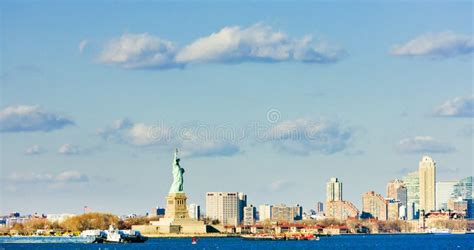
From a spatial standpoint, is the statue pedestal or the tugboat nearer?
the tugboat

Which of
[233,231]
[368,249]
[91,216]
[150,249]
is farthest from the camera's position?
[233,231]

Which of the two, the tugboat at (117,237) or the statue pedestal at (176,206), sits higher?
the statue pedestal at (176,206)

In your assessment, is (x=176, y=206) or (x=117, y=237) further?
(x=176, y=206)

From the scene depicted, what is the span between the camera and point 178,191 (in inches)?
6043

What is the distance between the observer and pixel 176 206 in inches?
6068

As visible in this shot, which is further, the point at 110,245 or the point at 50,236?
the point at 50,236

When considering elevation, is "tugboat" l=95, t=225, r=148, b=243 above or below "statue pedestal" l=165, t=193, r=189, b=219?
below

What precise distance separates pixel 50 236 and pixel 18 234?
55.8ft

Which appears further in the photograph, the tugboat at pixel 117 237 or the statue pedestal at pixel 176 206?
the statue pedestal at pixel 176 206

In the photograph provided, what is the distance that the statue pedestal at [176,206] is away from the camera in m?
153

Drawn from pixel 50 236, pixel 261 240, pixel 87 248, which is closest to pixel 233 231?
pixel 261 240

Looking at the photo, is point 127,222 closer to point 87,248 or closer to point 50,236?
point 50,236

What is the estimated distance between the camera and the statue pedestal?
15325cm

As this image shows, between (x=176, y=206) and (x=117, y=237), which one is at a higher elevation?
(x=176, y=206)
